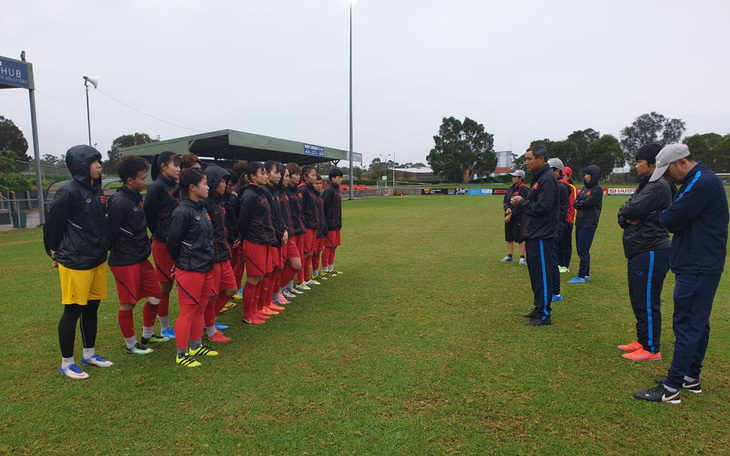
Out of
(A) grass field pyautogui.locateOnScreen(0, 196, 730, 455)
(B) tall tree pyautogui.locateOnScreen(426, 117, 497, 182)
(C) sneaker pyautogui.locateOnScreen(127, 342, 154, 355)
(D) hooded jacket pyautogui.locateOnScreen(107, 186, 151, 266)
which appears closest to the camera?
(A) grass field pyautogui.locateOnScreen(0, 196, 730, 455)

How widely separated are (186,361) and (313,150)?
33.0m

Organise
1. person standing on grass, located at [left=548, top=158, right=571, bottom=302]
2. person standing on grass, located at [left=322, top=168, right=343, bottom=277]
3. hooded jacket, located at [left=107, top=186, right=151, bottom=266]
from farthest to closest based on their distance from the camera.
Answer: person standing on grass, located at [left=322, top=168, right=343, bottom=277], person standing on grass, located at [left=548, top=158, right=571, bottom=302], hooded jacket, located at [left=107, top=186, right=151, bottom=266]

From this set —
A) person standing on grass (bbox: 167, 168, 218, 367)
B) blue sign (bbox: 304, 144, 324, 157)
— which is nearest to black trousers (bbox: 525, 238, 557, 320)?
person standing on grass (bbox: 167, 168, 218, 367)

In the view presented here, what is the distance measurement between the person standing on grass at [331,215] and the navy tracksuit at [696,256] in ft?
18.0

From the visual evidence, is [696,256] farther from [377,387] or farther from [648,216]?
[377,387]

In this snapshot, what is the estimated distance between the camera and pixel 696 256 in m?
3.19

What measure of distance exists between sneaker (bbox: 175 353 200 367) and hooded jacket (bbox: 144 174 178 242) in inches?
55.1

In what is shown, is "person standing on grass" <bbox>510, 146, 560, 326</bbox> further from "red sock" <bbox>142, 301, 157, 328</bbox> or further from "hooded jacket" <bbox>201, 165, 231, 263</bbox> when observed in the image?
"red sock" <bbox>142, 301, 157, 328</bbox>

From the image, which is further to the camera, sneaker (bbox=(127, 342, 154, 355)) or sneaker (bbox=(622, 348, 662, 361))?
sneaker (bbox=(127, 342, 154, 355))

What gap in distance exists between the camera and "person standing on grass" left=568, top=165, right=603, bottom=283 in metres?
7.18

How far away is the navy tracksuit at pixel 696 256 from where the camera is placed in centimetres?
315

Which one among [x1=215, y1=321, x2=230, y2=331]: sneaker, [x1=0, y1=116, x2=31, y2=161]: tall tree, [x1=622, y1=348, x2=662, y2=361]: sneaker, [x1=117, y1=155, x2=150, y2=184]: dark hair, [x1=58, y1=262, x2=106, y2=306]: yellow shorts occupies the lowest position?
[x1=215, y1=321, x2=230, y2=331]: sneaker

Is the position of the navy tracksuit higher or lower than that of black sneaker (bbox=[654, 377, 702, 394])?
higher

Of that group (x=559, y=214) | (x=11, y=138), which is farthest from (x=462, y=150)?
(x=559, y=214)
